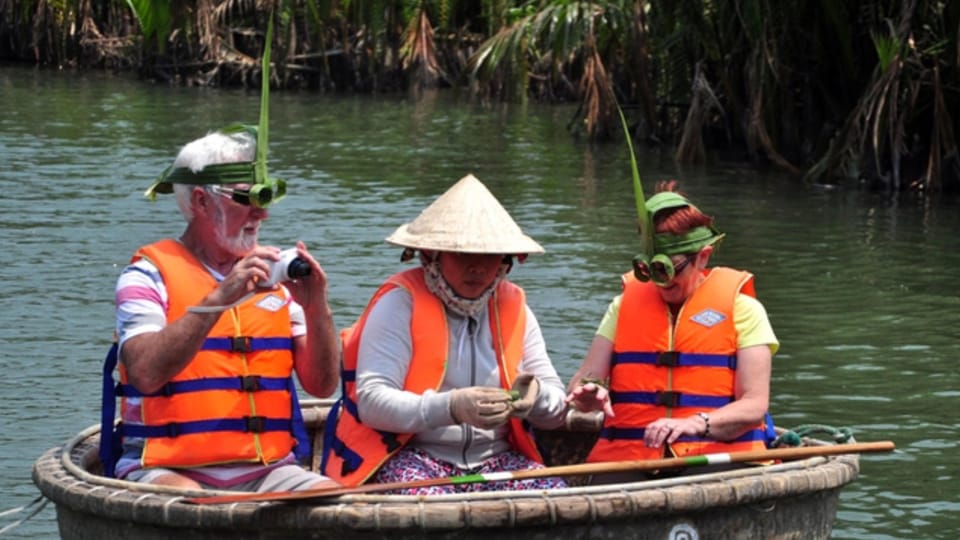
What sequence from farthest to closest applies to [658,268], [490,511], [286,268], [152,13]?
1. [152,13]
2. [658,268]
3. [286,268]
4. [490,511]

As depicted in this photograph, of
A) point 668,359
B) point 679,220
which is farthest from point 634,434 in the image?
point 679,220

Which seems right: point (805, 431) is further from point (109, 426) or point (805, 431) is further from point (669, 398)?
point (109, 426)

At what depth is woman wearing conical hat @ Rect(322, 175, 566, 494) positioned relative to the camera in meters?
5.48

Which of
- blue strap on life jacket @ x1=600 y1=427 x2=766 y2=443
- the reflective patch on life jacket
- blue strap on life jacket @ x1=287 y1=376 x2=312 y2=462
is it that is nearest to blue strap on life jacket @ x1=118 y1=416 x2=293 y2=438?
blue strap on life jacket @ x1=287 y1=376 x2=312 y2=462

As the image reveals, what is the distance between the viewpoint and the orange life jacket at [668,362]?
607cm

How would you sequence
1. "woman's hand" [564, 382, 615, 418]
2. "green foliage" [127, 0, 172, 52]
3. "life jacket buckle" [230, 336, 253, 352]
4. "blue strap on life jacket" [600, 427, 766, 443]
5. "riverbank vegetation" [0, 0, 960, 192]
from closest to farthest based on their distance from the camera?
"life jacket buckle" [230, 336, 253, 352] < "woman's hand" [564, 382, 615, 418] < "blue strap on life jacket" [600, 427, 766, 443] < "riverbank vegetation" [0, 0, 960, 192] < "green foliage" [127, 0, 172, 52]

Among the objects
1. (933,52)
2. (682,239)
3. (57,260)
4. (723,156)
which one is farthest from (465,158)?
(682,239)

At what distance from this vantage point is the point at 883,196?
59.4ft

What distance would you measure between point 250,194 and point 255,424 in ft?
2.37

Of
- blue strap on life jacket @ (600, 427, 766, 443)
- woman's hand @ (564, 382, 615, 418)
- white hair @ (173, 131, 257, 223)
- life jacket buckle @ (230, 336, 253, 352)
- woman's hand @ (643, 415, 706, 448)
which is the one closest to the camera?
white hair @ (173, 131, 257, 223)

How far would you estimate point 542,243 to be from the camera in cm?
1512

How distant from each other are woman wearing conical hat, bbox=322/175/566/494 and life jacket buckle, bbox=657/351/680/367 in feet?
1.72

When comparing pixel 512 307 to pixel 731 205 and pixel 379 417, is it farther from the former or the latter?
pixel 731 205

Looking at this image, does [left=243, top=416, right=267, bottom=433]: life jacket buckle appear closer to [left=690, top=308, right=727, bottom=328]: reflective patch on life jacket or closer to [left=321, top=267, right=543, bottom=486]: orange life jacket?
[left=321, top=267, right=543, bottom=486]: orange life jacket
